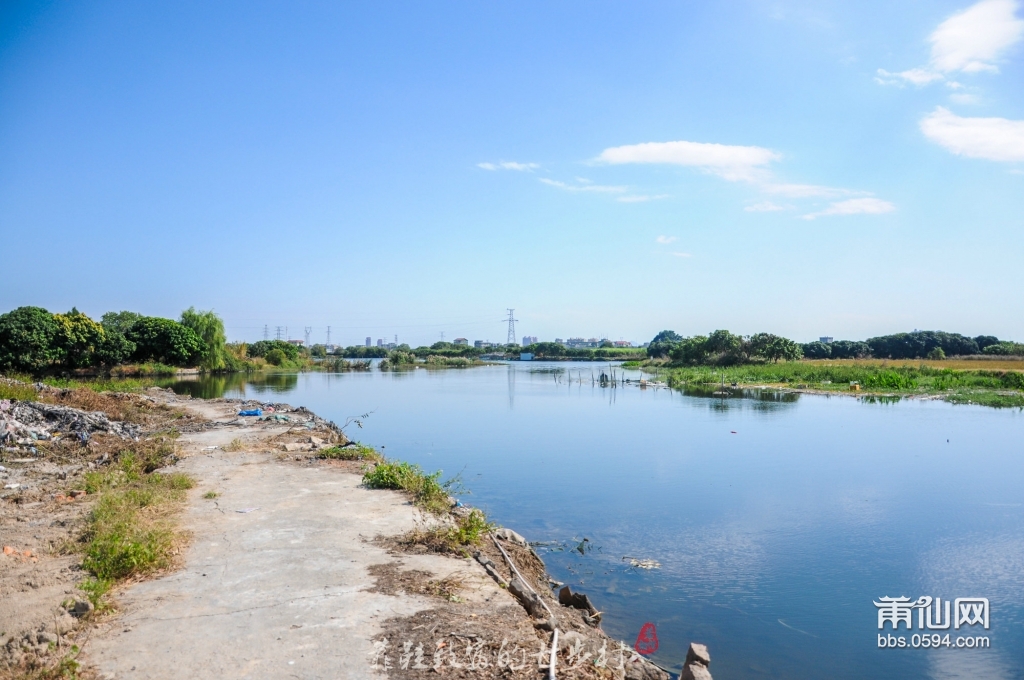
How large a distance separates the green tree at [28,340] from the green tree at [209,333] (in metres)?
19.1

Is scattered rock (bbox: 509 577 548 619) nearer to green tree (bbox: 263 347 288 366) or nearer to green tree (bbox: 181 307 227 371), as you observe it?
green tree (bbox: 181 307 227 371)

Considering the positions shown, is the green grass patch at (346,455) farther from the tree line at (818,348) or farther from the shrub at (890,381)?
the tree line at (818,348)

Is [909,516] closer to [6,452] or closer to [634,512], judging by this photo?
[634,512]

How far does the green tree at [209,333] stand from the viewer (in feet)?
191

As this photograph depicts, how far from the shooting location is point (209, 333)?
59.8m

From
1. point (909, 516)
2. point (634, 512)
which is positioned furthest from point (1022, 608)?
point (634, 512)

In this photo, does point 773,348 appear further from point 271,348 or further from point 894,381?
point 271,348

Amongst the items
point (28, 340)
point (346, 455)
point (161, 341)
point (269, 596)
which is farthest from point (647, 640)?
point (161, 341)

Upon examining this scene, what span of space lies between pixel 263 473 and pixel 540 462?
302 inches

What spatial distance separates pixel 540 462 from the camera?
1695 cm

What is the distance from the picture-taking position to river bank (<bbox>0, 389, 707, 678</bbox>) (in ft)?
14.7

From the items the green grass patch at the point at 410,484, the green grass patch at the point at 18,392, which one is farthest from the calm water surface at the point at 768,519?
the green grass patch at the point at 18,392

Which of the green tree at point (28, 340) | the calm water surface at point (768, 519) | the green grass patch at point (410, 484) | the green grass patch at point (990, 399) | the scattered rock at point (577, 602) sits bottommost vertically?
the calm water surface at point (768, 519)

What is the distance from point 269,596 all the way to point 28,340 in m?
39.2
